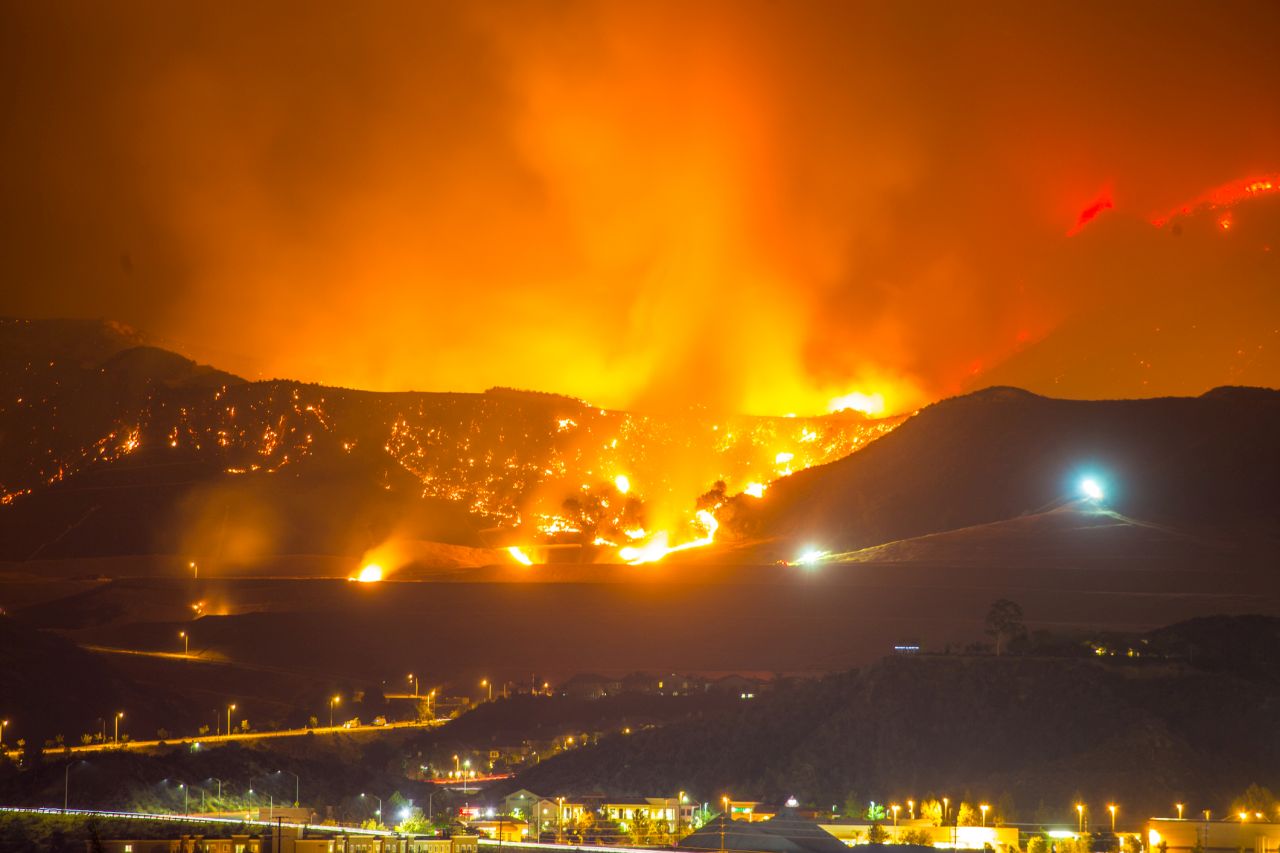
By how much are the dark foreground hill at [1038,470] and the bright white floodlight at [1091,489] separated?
574mm

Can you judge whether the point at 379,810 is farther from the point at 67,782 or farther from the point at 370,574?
the point at 370,574

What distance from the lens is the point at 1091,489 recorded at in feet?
513

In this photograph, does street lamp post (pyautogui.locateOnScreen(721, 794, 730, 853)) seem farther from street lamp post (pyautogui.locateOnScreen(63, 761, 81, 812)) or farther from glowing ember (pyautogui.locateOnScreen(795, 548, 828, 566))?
glowing ember (pyautogui.locateOnScreen(795, 548, 828, 566))

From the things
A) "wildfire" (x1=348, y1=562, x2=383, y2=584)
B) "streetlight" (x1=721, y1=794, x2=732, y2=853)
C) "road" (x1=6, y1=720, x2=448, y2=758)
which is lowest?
"streetlight" (x1=721, y1=794, x2=732, y2=853)

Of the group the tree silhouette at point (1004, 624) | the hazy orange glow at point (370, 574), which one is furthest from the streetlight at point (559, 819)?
the hazy orange glow at point (370, 574)

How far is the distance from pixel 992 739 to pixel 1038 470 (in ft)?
210

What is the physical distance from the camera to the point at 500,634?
159 meters

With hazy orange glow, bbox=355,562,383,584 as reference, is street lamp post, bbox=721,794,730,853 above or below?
below

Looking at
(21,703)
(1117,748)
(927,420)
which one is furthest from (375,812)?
(927,420)

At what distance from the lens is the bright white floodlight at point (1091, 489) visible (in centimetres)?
15488

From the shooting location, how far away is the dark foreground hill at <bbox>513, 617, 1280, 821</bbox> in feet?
307

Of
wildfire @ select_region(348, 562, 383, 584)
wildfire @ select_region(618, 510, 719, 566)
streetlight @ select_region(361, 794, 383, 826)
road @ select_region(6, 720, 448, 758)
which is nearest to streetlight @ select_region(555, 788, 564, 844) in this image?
streetlight @ select_region(361, 794, 383, 826)

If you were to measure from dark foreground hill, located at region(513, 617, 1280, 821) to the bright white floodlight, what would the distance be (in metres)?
41.4

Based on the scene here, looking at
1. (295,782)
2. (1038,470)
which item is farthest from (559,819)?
(1038,470)
